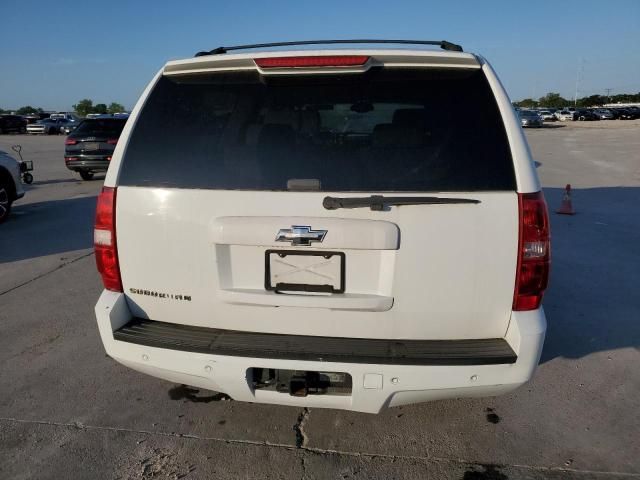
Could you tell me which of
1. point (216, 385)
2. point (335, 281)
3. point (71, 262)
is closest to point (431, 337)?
point (335, 281)

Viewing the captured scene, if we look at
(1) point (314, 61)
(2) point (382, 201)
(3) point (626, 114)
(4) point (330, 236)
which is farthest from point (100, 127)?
(3) point (626, 114)

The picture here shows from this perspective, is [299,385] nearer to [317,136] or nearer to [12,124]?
[317,136]

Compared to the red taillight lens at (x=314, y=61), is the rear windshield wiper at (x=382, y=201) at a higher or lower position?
lower

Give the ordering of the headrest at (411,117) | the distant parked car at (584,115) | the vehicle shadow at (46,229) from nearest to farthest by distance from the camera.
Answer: the headrest at (411,117) → the vehicle shadow at (46,229) → the distant parked car at (584,115)

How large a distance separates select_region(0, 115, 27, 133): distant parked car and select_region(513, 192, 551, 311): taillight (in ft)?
165

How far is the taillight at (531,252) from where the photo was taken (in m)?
2.31

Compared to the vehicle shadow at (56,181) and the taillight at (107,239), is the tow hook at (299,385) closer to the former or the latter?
the taillight at (107,239)

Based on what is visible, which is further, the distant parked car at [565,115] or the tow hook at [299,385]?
the distant parked car at [565,115]

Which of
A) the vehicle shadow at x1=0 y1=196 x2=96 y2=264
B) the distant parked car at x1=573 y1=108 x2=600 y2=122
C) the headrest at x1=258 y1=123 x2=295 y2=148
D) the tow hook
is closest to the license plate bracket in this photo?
the tow hook

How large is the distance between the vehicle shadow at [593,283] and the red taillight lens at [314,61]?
269 centimetres

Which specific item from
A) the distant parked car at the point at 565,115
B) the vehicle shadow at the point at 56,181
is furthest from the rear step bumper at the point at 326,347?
the distant parked car at the point at 565,115

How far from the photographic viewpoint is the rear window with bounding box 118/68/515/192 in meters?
2.36

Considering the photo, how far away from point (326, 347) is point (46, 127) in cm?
4834

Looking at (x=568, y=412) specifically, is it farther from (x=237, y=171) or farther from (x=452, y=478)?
(x=237, y=171)
